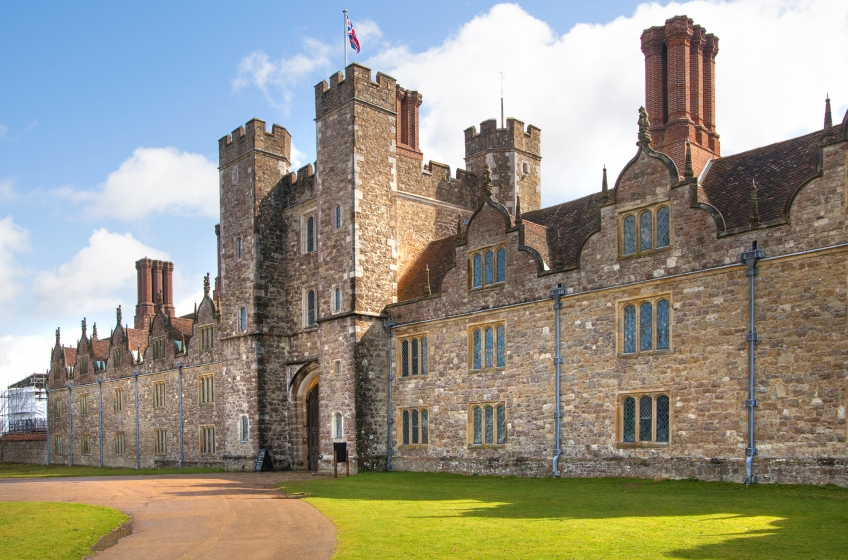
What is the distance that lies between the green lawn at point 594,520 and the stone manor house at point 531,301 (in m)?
2.01

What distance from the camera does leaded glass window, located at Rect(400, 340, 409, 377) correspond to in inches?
1160

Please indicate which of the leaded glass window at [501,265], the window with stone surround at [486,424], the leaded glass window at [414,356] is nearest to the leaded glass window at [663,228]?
the leaded glass window at [501,265]

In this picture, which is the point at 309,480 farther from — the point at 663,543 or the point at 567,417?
the point at 663,543

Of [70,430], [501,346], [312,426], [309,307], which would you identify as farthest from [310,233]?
[70,430]

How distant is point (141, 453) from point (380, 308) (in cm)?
2564

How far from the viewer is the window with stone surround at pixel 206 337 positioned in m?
43.2

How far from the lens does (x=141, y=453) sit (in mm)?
49281

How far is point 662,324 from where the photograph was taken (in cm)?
2148

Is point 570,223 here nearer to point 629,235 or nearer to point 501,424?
point 629,235

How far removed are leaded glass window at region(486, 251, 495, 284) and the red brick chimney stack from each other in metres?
6.08

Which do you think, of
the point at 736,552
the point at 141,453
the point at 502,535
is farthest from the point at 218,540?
the point at 141,453

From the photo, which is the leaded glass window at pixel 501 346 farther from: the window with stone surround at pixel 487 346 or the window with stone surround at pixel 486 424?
the window with stone surround at pixel 486 424

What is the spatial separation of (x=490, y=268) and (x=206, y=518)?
Answer: 12.6 metres

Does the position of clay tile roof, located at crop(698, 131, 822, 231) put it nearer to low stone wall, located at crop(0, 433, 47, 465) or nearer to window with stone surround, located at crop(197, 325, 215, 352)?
window with stone surround, located at crop(197, 325, 215, 352)
